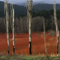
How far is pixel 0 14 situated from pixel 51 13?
113 ft

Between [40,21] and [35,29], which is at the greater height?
[40,21]

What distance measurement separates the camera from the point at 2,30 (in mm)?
60406

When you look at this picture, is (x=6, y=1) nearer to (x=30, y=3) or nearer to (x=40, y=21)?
(x=30, y=3)

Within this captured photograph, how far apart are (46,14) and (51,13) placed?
9.65ft

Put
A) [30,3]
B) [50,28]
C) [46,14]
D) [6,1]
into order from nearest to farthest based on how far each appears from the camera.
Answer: [30,3] < [6,1] < [50,28] < [46,14]

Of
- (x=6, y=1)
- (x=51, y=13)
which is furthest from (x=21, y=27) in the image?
(x=6, y=1)

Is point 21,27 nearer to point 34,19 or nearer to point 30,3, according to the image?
point 34,19

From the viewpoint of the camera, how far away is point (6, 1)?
13.0 m

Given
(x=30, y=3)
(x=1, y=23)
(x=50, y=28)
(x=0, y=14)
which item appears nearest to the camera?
(x=30, y=3)

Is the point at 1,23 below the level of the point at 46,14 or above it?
below

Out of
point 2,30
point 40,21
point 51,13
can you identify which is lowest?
point 2,30

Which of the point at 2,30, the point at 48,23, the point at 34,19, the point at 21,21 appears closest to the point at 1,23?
the point at 2,30

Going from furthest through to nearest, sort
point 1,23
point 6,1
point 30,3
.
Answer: point 1,23 → point 6,1 → point 30,3

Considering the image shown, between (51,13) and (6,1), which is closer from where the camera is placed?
(6,1)
